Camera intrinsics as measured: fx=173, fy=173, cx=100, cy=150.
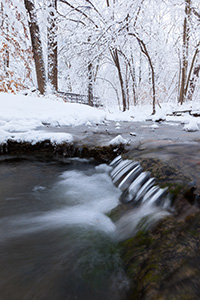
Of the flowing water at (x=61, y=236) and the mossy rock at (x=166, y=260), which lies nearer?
the mossy rock at (x=166, y=260)

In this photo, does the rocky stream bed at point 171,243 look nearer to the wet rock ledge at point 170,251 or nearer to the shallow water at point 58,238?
the wet rock ledge at point 170,251

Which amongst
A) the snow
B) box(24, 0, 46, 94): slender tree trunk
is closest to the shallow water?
the snow

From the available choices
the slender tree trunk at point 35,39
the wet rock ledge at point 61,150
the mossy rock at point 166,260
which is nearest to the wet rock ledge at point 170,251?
the mossy rock at point 166,260

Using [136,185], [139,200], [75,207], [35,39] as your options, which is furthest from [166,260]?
[35,39]

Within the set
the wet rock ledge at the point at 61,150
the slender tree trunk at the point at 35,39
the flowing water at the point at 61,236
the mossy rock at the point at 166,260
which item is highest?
the slender tree trunk at the point at 35,39

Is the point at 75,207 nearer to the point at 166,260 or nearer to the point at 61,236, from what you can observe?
the point at 61,236

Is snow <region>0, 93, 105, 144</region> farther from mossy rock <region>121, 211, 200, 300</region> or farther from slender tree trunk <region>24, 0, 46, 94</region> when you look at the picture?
slender tree trunk <region>24, 0, 46, 94</region>

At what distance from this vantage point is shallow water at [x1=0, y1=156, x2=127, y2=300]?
819 millimetres

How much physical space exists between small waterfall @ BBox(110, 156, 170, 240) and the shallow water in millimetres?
92

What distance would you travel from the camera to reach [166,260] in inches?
29.5

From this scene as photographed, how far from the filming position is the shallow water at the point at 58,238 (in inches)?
32.3

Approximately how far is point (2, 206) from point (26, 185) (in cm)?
42

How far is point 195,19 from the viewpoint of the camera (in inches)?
325

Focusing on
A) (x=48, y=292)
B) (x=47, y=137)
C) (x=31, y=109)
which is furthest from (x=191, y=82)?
(x=48, y=292)
